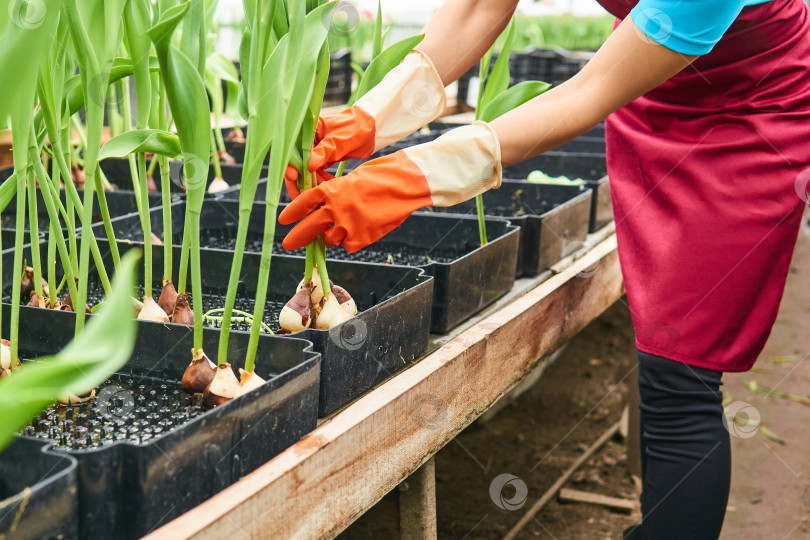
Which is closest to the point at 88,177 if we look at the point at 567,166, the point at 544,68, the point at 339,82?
the point at 567,166

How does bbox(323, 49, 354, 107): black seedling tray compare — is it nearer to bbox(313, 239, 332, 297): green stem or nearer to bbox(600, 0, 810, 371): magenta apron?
bbox(600, 0, 810, 371): magenta apron

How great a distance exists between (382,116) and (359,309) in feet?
0.75

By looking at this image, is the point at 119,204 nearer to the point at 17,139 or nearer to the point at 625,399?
the point at 17,139

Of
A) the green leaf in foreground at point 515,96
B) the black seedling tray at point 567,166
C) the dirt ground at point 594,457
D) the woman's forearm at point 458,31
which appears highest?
the woman's forearm at point 458,31

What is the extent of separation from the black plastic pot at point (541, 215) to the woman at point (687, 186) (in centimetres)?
20

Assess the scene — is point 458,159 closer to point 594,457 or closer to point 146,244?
point 146,244

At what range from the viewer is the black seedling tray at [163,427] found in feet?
1.69

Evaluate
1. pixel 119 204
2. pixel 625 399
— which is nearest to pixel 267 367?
pixel 119 204

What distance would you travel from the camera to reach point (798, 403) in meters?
2.10

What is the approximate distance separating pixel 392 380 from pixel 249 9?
37cm

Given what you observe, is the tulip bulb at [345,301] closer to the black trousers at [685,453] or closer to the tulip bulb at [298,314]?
the tulip bulb at [298,314]

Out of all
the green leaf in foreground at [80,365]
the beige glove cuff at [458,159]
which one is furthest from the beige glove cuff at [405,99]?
the green leaf in foreground at [80,365]

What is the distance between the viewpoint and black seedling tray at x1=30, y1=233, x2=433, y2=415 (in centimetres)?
72

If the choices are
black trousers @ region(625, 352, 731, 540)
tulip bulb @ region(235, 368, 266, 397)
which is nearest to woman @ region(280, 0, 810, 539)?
black trousers @ region(625, 352, 731, 540)
